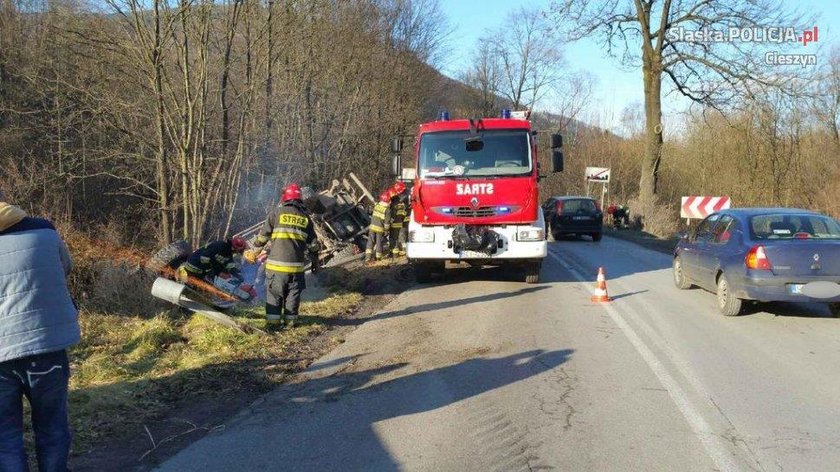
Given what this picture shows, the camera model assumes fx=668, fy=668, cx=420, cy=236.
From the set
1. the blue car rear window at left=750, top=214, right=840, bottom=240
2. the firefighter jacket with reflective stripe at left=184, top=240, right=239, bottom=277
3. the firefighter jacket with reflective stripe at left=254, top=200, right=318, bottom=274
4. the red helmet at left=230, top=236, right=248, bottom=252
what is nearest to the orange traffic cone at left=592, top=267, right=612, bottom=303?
the blue car rear window at left=750, top=214, right=840, bottom=240

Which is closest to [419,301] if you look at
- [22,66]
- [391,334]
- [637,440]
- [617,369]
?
[391,334]

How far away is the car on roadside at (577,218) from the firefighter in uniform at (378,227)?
10478 millimetres

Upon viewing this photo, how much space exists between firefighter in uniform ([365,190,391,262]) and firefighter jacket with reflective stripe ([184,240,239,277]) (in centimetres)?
642

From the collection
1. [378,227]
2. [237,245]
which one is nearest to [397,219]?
[378,227]

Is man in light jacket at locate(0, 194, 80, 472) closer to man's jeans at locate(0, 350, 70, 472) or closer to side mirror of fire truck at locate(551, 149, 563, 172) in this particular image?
man's jeans at locate(0, 350, 70, 472)

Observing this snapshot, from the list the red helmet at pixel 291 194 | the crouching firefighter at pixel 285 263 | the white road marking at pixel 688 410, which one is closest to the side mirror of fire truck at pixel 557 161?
the white road marking at pixel 688 410

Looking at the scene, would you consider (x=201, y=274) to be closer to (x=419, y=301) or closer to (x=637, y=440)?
A: (x=419, y=301)

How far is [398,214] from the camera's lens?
54.2 ft

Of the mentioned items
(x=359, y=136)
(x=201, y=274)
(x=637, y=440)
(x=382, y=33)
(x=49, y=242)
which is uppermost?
(x=382, y=33)

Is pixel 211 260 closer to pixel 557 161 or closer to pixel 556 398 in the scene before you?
pixel 556 398

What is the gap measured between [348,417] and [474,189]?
699 cm

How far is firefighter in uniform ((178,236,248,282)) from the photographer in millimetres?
8602

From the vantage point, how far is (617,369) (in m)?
6.52

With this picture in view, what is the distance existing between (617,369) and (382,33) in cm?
2655
